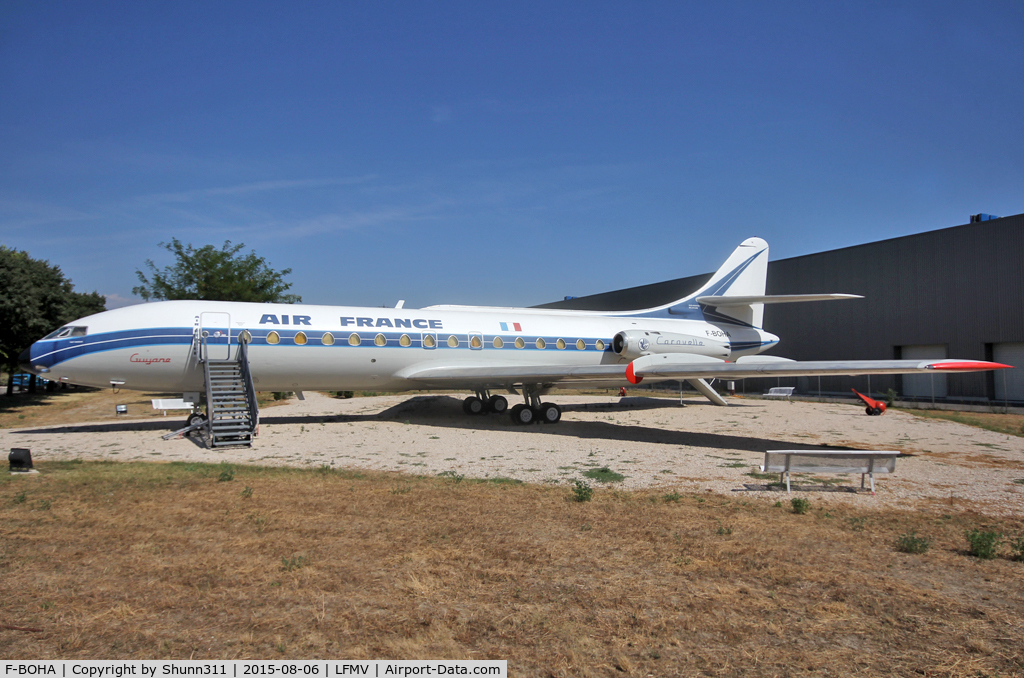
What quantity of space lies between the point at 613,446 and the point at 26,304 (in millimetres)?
28480

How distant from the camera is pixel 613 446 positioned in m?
14.9

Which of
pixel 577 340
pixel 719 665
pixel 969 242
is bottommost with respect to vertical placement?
pixel 719 665

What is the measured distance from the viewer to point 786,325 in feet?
131

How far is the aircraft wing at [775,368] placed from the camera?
12602mm

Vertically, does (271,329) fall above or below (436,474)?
above

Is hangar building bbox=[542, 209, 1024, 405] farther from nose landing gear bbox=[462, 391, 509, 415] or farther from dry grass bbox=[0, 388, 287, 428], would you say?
dry grass bbox=[0, 388, 287, 428]

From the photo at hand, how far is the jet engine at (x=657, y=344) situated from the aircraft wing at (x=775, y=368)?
2.99 m

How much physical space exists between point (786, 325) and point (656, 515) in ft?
118

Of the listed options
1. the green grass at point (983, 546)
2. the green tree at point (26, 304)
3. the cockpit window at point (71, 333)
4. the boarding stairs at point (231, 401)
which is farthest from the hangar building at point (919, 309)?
the green tree at point (26, 304)

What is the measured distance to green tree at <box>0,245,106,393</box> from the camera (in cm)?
2791

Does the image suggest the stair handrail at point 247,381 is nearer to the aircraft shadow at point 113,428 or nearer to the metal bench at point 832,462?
the aircraft shadow at point 113,428

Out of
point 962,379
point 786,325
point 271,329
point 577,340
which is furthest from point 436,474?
point 786,325

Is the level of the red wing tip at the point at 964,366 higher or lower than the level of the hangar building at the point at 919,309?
lower

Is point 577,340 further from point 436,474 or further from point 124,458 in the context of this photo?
point 124,458
